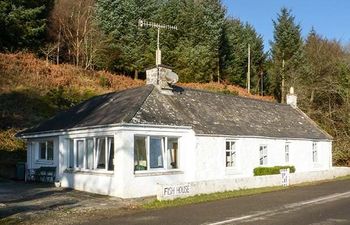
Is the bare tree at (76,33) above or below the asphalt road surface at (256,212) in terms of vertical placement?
above

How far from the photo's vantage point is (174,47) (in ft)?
186

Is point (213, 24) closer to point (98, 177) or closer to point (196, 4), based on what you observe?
point (196, 4)

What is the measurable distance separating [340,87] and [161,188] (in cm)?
3431

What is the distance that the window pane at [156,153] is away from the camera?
21.0 meters

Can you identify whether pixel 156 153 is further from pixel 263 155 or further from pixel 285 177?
pixel 263 155

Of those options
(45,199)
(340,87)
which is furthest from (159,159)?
(340,87)

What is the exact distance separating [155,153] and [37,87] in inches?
950

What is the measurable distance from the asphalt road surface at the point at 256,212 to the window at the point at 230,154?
577 cm

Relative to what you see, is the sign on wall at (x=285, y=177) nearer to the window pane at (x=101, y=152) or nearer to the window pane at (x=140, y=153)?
the window pane at (x=140, y=153)

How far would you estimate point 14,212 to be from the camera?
1514 cm

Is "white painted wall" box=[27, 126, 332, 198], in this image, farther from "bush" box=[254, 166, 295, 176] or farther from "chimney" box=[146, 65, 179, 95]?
"chimney" box=[146, 65, 179, 95]

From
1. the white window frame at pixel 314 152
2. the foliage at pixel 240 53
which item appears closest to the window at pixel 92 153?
the white window frame at pixel 314 152

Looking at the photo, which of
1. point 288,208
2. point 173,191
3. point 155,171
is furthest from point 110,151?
point 288,208

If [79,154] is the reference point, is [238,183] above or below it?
below
